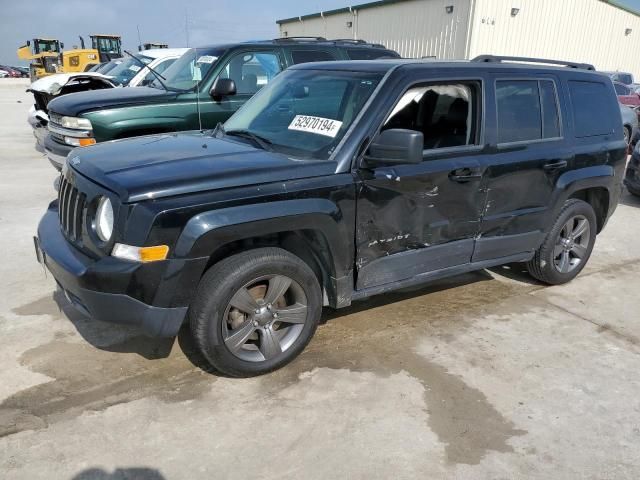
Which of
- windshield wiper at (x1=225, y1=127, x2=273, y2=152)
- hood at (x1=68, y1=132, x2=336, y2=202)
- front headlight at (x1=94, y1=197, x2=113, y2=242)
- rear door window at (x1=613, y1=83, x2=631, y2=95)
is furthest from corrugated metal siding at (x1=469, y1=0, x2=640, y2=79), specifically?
front headlight at (x1=94, y1=197, x2=113, y2=242)

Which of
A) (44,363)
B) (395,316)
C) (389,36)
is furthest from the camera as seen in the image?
(389,36)

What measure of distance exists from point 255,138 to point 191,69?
3.96 metres

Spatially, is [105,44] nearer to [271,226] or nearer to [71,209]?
[71,209]

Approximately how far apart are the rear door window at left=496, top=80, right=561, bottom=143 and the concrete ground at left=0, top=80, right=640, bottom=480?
54.9 inches

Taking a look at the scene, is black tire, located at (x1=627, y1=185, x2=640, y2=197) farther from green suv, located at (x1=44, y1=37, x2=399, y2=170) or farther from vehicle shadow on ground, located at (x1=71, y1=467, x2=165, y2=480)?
vehicle shadow on ground, located at (x1=71, y1=467, x2=165, y2=480)

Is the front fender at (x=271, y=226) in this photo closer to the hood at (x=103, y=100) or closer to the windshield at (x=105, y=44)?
the hood at (x=103, y=100)

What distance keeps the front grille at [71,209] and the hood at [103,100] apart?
316 centimetres

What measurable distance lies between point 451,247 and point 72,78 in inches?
325

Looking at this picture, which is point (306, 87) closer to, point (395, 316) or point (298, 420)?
point (395, 316)

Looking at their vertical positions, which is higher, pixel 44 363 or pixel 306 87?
pixel 306 87

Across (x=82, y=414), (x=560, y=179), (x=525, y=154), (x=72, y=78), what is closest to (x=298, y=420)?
(x=82, y=414)

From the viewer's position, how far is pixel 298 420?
2.97 meters

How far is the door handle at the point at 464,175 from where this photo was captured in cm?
371

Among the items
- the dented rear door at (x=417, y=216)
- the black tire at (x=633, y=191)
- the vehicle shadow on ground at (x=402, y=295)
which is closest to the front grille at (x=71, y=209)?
the dented rear door at (x=417, y=216)
